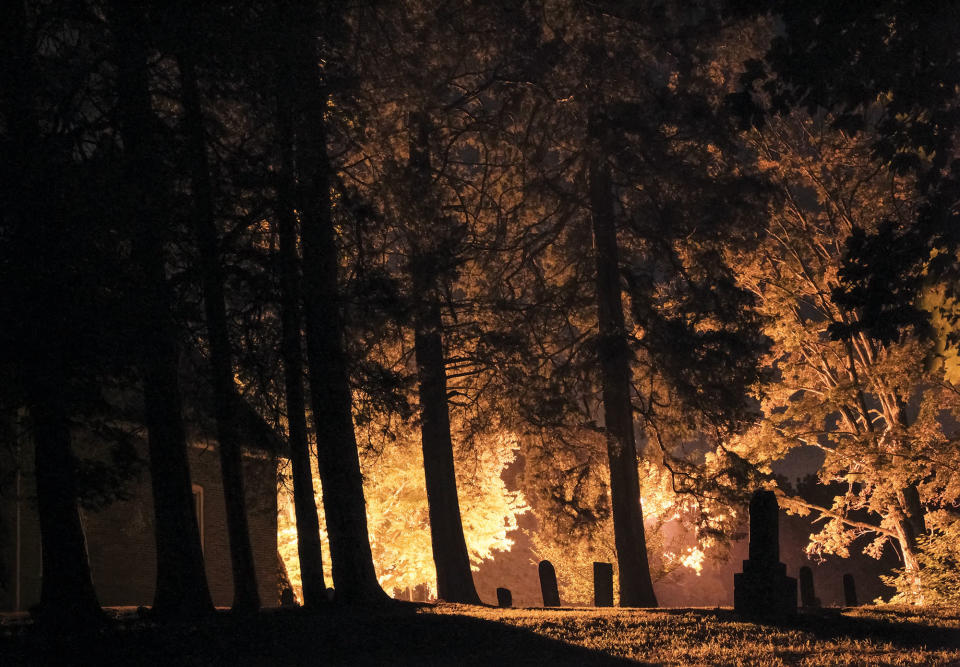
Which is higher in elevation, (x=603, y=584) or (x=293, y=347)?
(x=293, y=347)

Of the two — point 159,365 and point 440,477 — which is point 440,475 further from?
point 159,365

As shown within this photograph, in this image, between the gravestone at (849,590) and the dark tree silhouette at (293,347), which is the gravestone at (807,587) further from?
the dark tree silhouette at (293,347)

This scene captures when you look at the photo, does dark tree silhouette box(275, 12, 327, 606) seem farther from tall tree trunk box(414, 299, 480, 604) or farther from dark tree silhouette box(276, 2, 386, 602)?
tall tree trunk box(414, 299, 480, 604)

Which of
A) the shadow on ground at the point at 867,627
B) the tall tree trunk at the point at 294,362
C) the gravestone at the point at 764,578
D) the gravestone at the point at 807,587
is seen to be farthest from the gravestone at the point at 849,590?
the tall tree trunk at the point at 294,362

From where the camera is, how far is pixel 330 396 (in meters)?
15.1

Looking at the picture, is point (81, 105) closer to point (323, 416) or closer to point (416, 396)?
point (323, 416)

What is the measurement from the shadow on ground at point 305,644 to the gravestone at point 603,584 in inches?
287

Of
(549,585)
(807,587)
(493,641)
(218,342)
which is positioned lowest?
(807,587)

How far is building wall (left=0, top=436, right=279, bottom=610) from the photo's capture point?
1983 cm

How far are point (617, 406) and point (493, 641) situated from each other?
471 inches

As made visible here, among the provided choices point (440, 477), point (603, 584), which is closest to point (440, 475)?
point (440, 477)

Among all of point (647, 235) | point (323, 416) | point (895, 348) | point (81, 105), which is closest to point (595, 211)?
point (647, 235)

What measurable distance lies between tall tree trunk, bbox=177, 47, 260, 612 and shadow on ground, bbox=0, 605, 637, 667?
253cm

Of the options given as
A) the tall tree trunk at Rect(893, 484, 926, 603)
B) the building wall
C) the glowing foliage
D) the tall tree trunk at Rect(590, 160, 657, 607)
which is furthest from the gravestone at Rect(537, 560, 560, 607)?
the glowing foliage
